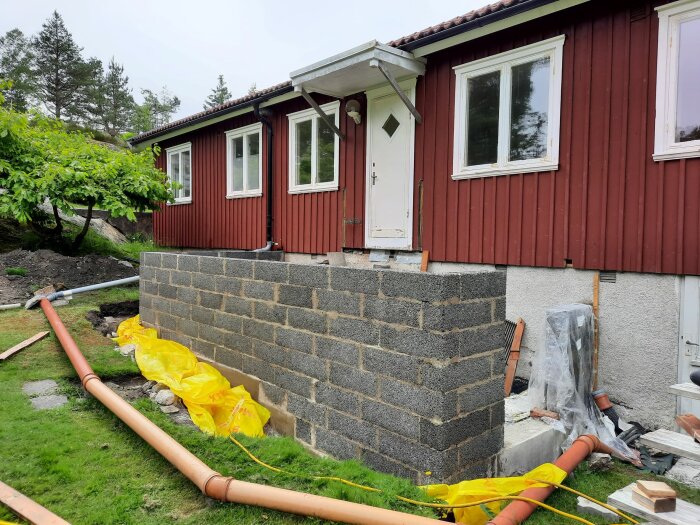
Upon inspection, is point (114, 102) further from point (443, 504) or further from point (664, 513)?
point (664, 513)

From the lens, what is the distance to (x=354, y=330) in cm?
339

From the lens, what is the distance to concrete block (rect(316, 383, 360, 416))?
3.40 m

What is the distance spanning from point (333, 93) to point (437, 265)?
332 centimetres

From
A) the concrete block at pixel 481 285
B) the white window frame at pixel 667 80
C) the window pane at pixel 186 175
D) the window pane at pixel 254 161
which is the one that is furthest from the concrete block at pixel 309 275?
the window pane at pixel 186 175

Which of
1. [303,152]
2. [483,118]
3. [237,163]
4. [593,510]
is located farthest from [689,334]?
[237,163]

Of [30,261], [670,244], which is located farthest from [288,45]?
[670,244]

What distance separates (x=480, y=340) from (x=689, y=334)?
2.56 meters

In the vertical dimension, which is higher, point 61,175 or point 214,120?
point 214,120

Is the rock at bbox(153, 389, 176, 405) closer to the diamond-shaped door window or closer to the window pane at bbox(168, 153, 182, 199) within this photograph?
the diamond-shaped door window

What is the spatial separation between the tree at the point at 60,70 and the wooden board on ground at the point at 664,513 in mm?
37816

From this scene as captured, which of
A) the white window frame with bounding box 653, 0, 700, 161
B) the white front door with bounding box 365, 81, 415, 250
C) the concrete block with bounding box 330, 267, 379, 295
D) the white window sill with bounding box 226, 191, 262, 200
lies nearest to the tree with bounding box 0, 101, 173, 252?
the white window sill with bounding box 226, 191, 262, 200

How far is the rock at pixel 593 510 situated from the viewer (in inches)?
118

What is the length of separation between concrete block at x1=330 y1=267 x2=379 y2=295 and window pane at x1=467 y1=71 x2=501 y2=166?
334cm

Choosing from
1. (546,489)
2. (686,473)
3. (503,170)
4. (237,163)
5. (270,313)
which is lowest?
(686,473)
